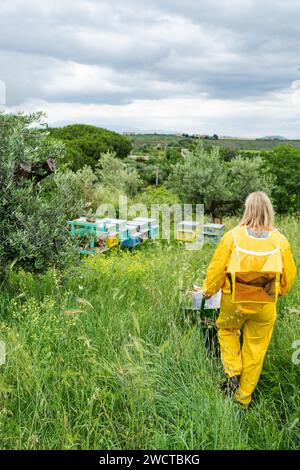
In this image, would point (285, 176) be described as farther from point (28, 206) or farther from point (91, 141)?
point (91, 141)

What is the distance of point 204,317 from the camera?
4246 millimetres

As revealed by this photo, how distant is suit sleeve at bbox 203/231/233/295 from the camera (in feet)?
11.8

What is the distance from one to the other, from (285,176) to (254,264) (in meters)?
16.6

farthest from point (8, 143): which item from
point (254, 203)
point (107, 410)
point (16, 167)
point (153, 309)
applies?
point (107, 410)

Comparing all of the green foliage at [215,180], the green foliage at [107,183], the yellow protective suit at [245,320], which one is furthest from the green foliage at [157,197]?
the yellow protective suit at [245,320]

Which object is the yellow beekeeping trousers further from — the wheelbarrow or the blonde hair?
the blonde hair

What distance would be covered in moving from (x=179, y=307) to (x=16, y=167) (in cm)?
225

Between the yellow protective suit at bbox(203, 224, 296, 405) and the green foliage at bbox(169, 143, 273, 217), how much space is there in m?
12.6

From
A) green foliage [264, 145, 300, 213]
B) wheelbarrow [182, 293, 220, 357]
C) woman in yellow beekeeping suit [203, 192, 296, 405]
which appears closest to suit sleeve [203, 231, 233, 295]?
woman in yellow beekeeping suit [203, 192, 296, 405]

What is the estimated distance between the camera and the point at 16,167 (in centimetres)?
466

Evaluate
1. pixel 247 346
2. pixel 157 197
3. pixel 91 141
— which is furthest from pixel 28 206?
pixel 91 141

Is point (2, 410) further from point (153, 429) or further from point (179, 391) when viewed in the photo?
point (179, 391)

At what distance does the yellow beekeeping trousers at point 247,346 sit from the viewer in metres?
3.66

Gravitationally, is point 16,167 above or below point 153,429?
above
